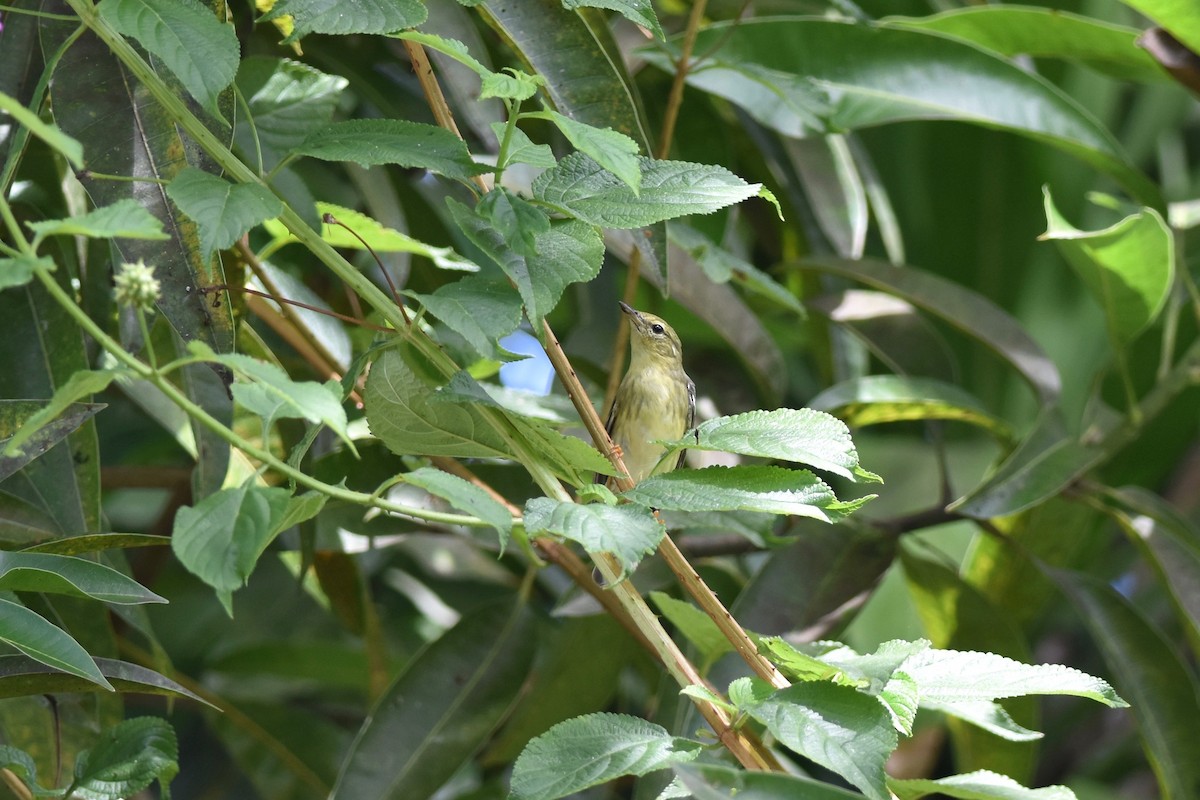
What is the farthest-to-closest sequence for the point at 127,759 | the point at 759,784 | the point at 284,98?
1. the point at 284,98
2. the point at 127,759
3. the point at 759,784

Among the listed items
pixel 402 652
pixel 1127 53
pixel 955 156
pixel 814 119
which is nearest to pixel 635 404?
pixel 402 652

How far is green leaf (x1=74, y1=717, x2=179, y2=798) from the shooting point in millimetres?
1551

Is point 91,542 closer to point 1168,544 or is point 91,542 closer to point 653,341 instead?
point 653,341

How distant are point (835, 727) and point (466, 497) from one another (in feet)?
1.48

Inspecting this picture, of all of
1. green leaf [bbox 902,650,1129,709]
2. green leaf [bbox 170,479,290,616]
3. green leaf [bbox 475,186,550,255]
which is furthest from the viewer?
green leaf [bbox 902,650,1129,709]

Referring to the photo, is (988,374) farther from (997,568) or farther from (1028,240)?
(997,568)

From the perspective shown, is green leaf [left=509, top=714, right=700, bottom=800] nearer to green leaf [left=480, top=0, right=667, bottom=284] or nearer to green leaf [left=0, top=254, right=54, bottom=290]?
green leaf [left=0, top=254, right=54, bottom=290]

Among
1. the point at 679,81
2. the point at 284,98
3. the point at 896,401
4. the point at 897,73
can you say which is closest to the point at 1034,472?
the point at 896,401

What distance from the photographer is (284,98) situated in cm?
211

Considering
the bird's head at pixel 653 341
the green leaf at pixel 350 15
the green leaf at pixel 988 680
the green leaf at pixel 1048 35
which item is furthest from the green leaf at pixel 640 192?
the green leaf at pixel 1048 35

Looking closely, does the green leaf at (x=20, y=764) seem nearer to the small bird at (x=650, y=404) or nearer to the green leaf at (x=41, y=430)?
the green leaf at (x=41, y=430)

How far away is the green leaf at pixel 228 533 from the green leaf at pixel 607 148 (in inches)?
16.8

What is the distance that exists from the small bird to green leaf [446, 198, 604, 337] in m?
1.81

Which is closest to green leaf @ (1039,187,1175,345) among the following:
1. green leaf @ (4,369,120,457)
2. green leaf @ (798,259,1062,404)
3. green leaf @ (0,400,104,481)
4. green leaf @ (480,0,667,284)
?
green leaf @ (798,259,1062,404)
